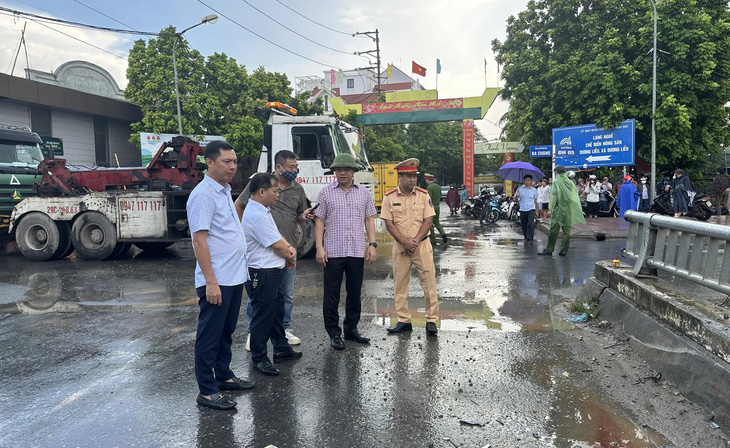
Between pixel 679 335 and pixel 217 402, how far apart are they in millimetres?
3421

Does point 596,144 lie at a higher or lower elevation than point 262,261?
higher

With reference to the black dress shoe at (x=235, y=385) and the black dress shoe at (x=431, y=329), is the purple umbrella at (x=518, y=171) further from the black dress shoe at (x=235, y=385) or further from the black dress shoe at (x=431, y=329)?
the black dress shoe at (x=235, y=385)

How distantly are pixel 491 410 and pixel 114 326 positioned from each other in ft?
14.2

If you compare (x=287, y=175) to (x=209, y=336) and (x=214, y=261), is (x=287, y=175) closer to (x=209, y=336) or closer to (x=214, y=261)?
(x=214, y=261)

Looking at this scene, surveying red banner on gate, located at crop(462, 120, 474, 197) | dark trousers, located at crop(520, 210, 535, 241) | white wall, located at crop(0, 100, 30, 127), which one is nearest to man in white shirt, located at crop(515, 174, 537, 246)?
dark trousers, located at crop(520, 210, 535, 241)

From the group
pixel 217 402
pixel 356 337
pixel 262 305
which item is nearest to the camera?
pixel 217 402

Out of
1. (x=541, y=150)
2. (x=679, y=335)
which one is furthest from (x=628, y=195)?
(x=679, y=335)

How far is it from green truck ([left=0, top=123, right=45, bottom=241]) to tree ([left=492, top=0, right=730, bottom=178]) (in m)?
19.7

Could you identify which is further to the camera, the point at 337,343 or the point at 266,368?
the point at 337,343

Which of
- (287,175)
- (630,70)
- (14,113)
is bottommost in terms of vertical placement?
(287,175)

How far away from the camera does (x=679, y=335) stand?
374 cm

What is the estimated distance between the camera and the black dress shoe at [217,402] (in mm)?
3367

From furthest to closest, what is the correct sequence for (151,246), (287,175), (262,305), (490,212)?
(490,212)
(151,246)
(287,175)
(262,305)

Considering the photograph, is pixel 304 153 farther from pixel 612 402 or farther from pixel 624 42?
pixel 624 42
